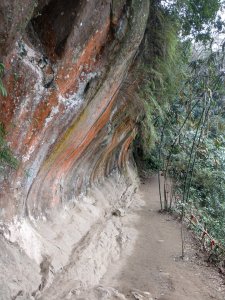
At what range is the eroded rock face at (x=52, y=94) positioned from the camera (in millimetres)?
5340

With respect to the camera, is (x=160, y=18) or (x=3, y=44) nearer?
(x=3, y=44)

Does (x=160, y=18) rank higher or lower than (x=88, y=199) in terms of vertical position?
higher

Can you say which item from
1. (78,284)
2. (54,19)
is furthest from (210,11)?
(78,284)

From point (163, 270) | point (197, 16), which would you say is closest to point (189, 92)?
point (197, 16)

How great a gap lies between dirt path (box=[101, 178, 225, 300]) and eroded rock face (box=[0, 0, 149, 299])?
589 mm

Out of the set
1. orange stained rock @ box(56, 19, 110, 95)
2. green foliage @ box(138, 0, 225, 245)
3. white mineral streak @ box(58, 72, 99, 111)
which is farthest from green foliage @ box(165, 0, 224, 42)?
white mineral streak @ box(58, 72, 99, 111)

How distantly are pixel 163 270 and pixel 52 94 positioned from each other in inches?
189

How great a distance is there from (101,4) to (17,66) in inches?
74.2

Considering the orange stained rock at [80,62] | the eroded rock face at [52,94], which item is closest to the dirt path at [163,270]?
the eroded rock face at [52,94]

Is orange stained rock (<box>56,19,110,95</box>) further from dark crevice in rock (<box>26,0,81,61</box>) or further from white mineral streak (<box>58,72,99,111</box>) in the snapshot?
dark crevice in rock (<box>26,0,81,61</box>)

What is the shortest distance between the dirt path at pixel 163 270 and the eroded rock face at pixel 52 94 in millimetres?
589

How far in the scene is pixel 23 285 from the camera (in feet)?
17.3

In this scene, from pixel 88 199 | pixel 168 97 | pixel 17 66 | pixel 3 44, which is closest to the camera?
pixel 3 44

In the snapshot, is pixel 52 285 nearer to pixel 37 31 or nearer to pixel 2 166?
pixel 2 166
